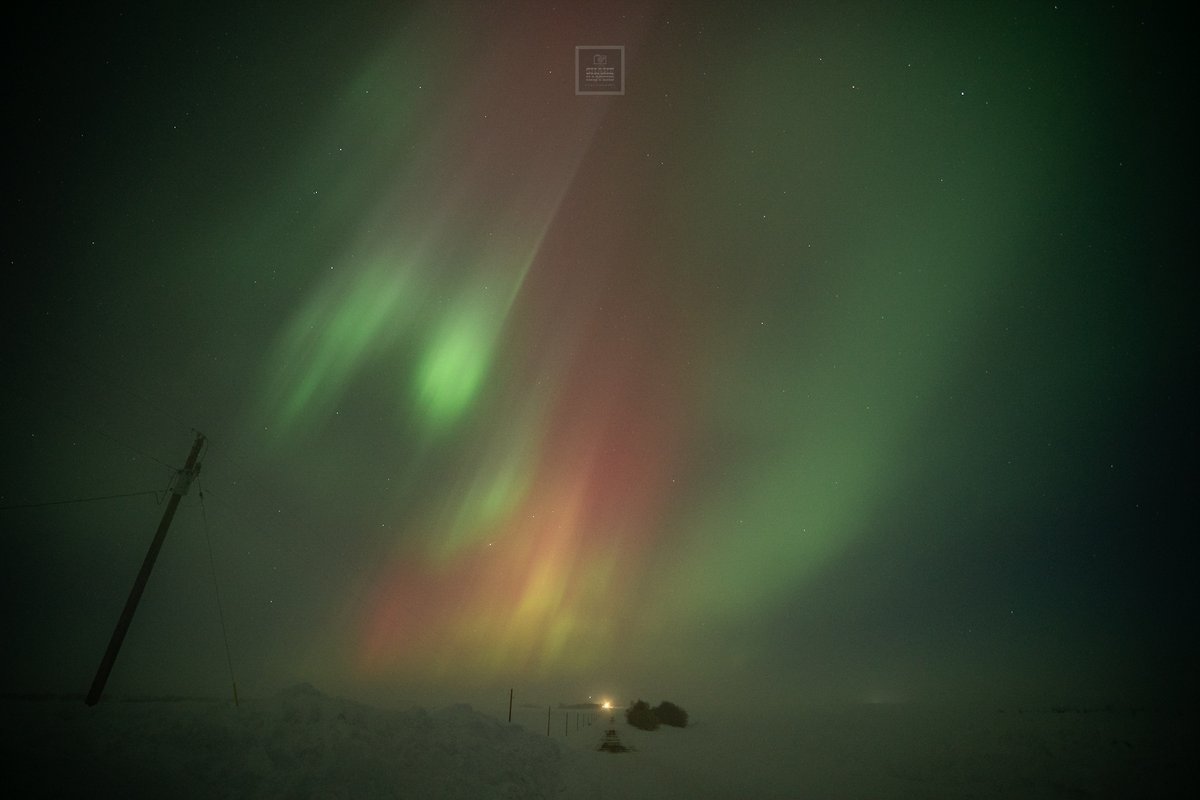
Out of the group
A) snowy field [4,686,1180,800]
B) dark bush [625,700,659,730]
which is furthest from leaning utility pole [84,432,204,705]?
dark bush [625,700,659,730]

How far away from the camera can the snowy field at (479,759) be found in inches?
394

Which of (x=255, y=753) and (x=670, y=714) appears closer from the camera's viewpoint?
(x=255, y=753)

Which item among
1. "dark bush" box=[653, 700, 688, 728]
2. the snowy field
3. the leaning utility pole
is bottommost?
"dark bush" box=[653, 700, 688, 728]

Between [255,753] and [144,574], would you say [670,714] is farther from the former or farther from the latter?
[144,574]

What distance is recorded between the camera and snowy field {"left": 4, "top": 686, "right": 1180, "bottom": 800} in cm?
1000

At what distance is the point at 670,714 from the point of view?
1656 inches

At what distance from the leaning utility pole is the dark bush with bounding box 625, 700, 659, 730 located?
35529 millimetres

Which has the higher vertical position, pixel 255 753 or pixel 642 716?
pixel 255 753

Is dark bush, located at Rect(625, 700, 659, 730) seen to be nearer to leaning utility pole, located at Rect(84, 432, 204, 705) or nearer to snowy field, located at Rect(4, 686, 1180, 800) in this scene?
→ snowy field, located at Rect(4, 686, 1180, 800)

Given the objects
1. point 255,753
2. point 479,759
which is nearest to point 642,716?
point 479,759

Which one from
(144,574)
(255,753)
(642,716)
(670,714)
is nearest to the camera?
(255,753)

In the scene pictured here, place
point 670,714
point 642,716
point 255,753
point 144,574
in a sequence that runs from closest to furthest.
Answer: point 255,753 → point 144,574 → point 642,716 → point 670,714

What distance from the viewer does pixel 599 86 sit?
843 inches

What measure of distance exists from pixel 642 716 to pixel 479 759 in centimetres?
2985
